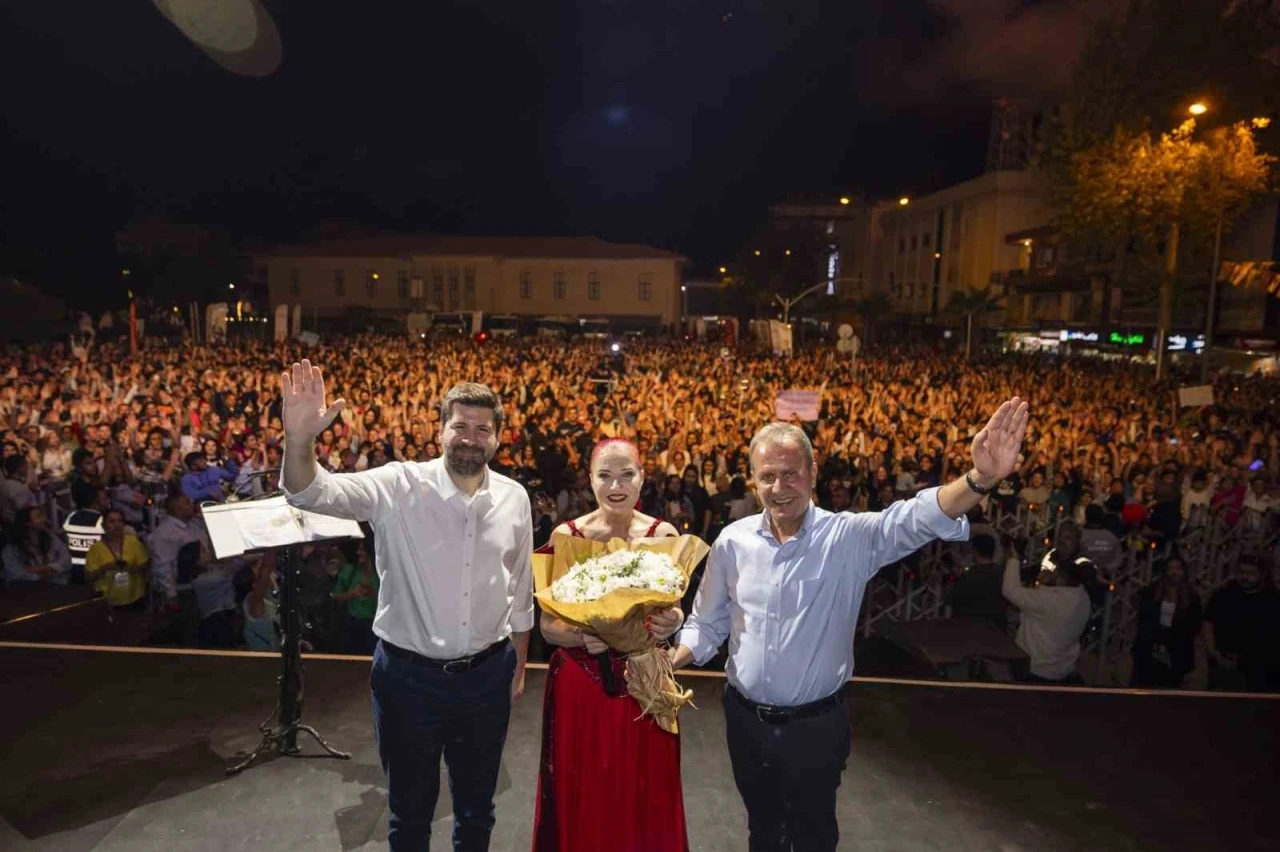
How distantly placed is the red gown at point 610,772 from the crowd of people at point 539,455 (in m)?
2.21

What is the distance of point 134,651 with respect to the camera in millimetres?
5605

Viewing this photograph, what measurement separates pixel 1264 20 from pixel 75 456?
26.3 metres

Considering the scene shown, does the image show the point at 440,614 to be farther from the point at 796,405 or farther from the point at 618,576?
the point at 796,405

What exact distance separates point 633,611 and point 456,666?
0.75 m

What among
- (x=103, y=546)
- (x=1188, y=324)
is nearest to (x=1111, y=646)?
(x=103, y=546)

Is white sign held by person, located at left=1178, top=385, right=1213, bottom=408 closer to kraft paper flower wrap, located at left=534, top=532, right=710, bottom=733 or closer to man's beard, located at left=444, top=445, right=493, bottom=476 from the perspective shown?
kraft paper flower wrap, located at left=534, top=532, right=710, bottom=733

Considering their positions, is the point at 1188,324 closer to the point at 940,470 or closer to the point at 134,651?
the point at 940,470

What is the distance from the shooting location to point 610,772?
128 inches

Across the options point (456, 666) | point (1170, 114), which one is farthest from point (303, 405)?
point (1170, 114)

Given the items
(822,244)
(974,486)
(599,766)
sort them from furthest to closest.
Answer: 1. (822,244)
2. (599,766)
3. (974,486)

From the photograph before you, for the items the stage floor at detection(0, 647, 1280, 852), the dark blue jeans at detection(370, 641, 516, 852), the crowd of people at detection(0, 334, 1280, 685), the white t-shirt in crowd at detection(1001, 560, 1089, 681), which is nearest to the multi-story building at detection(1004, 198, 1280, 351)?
the crowd of people at detection(0, 334, 1280, 685)

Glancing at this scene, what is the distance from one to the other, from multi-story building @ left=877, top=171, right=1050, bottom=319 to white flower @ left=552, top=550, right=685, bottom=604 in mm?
43155

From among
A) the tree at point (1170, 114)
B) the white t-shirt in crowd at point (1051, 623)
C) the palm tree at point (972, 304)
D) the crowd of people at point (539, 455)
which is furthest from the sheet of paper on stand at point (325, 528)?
the palm tree at point (972, 304)

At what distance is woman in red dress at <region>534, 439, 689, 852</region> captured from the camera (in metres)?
3.25
